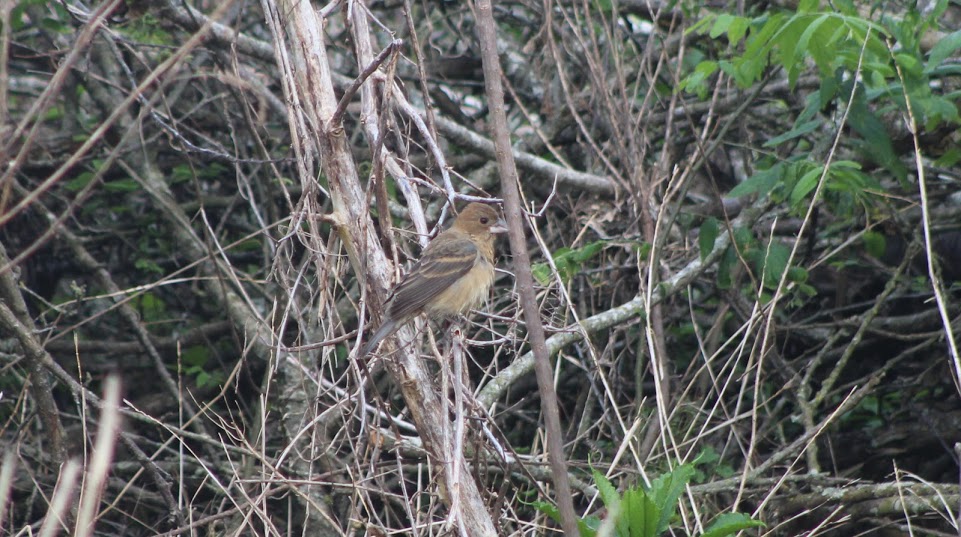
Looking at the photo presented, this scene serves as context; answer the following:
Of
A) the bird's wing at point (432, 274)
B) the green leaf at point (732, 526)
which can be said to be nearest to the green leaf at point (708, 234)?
the bird's wing at point (432, 274)

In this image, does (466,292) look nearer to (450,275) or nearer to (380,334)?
(450,275)

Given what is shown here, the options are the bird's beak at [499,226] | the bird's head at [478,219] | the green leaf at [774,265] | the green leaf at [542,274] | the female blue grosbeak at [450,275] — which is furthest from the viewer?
the bird's head at [478,219]

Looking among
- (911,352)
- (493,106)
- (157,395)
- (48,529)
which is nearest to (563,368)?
(911,352)

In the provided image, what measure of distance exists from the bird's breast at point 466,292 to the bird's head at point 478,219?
9.1 inches

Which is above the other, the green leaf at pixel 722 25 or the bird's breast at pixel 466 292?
the green leaf at pixel 722 25

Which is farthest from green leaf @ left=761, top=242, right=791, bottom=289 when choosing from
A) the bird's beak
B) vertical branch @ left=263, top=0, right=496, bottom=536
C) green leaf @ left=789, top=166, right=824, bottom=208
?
vertical branch @ left=263, top=0, right=496, bottom=536

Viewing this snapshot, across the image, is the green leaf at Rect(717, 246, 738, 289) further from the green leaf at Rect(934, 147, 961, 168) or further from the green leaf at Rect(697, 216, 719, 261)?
the green leaf at Rect(934, 147, 961, 168)

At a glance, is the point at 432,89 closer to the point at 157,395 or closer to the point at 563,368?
the point at 563,368

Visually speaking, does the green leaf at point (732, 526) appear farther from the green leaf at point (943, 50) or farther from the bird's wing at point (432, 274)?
the green leaf at point (943, 50)

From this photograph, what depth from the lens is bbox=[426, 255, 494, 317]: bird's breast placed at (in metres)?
4.49

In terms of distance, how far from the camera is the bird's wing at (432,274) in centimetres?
387

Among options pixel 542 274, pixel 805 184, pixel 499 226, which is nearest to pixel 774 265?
pixel 805 184

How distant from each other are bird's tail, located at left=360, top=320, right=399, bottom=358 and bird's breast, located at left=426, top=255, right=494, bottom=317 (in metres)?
0.59

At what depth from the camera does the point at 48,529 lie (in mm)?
1984
